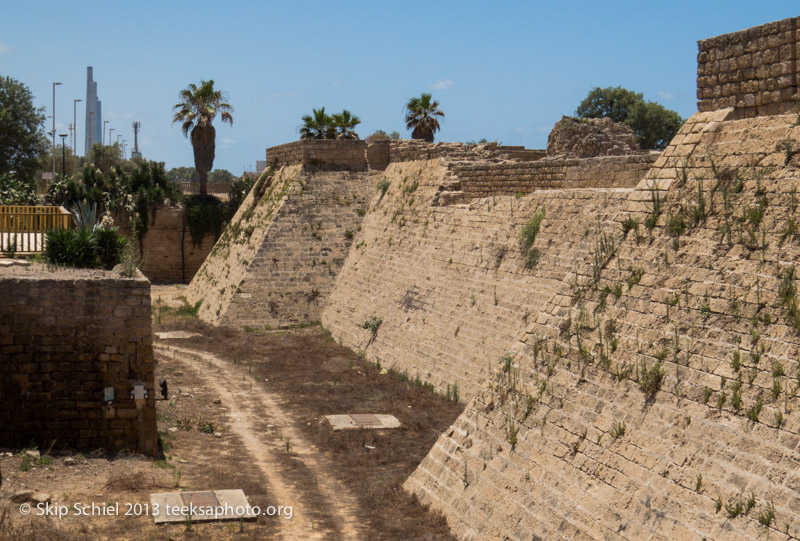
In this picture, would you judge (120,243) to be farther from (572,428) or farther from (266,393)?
(572,428)

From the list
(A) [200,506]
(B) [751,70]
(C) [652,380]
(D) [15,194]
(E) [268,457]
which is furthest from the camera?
(D) [15,194]

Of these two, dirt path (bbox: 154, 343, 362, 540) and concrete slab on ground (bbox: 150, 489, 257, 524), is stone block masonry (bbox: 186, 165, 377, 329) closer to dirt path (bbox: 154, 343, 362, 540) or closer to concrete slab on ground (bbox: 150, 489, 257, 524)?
dirt path (bbox: 154, 343, 362, 540)

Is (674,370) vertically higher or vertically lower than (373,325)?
higher

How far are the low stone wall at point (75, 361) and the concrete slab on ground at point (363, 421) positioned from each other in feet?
10.6

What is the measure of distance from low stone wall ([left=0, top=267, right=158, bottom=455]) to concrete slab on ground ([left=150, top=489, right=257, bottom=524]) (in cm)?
194

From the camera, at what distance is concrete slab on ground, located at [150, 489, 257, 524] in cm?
937

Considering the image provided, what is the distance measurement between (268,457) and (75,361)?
10.1 feet

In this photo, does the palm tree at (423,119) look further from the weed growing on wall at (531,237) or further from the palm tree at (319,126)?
the weed growing on wall at (531,237)

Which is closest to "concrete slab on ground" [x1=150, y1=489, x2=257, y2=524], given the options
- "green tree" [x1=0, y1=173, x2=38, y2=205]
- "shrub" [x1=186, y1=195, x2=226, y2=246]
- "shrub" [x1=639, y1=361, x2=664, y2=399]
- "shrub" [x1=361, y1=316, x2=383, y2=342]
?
"shrub" [x1=639, y1=361, x2=664, y2=399]

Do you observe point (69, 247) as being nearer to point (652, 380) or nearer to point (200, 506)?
point (200, 506)

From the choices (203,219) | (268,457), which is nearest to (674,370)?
(268,457)

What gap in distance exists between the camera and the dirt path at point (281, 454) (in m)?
9.66

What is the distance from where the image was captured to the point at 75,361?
11.5 meters

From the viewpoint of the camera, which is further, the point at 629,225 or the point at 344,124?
the point at 344,124
